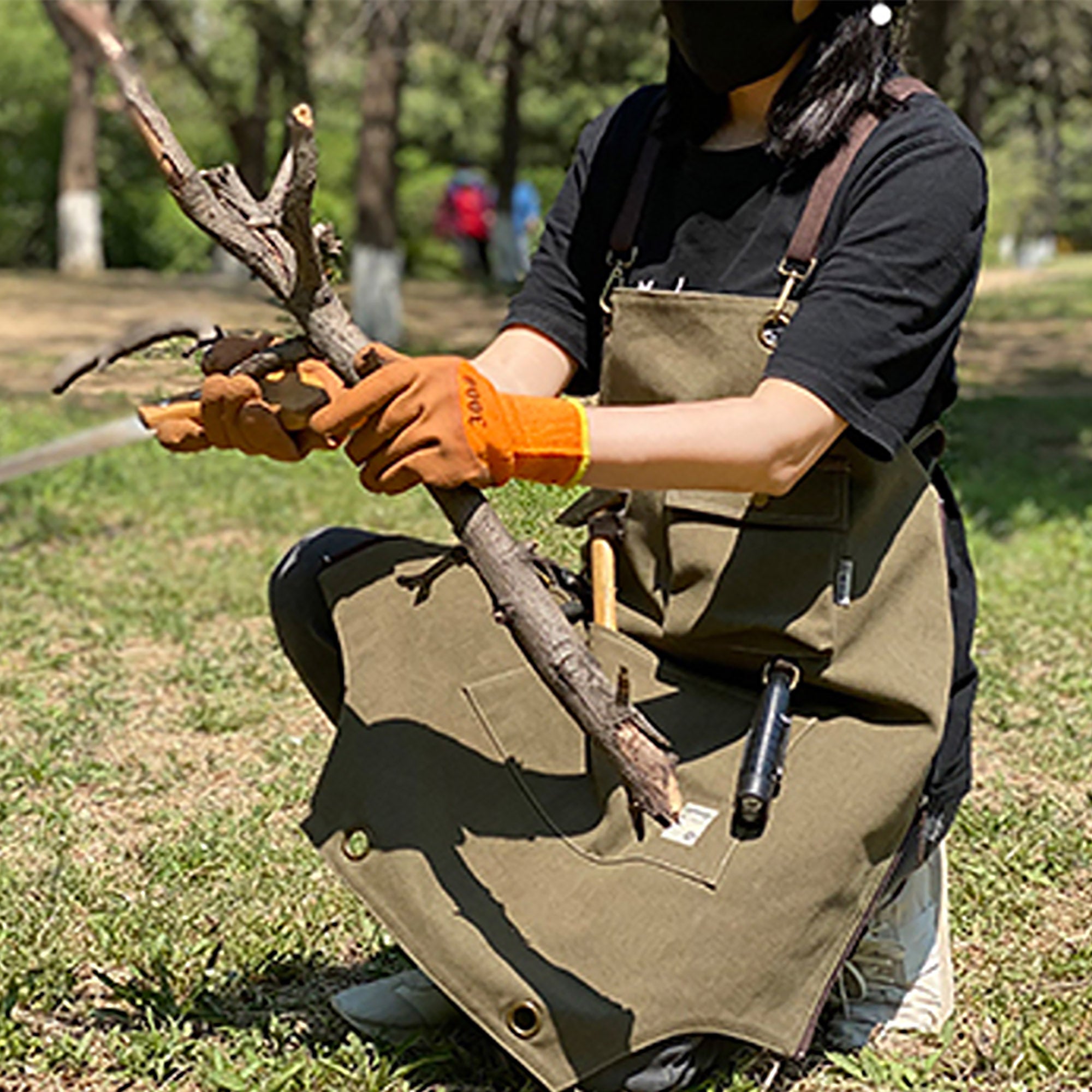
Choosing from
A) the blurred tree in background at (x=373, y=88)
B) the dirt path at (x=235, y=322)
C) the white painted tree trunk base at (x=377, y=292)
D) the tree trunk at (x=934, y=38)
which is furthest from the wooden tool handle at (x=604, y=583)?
the white painted tree trunk base at (x=377, y=292)

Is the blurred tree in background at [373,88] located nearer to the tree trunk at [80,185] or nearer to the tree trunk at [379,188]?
the tree trunk at [379,188]

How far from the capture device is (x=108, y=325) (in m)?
15.8

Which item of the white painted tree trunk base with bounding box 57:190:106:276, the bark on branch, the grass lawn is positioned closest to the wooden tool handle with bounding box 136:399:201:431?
the bark on branch

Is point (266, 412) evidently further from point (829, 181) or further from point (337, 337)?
point (829, 181)

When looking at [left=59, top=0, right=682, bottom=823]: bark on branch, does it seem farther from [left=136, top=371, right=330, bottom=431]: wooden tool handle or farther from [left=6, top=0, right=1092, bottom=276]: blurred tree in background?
[left=6, top=0, right=1092, bottom=276]: blurred tree in background

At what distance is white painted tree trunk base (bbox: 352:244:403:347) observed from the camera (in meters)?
13.7

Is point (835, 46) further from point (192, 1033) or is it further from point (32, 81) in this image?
point (32, 81)

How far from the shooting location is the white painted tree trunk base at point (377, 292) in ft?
44.9

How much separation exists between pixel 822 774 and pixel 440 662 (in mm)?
590

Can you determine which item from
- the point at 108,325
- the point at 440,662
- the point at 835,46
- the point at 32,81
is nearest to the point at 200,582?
the point at 440,662

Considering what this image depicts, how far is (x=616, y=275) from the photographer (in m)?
2.75

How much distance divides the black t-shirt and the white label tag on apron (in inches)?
15.0

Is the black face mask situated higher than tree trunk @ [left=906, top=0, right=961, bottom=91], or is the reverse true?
the black face mask

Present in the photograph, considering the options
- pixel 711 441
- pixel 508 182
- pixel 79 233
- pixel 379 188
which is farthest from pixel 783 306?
pixel 79 233
